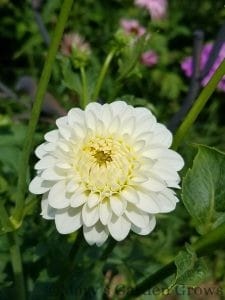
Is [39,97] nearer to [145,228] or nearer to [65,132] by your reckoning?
[65,132]

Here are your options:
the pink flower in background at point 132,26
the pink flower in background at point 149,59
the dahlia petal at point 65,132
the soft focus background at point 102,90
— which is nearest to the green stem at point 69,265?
the soft focus background at point 102,90

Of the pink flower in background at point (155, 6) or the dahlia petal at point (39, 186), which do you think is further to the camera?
the pink flower in background at point (155, 6)

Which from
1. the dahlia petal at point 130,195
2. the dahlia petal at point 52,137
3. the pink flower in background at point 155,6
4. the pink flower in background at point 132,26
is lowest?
the dahlia petal at point 130,195

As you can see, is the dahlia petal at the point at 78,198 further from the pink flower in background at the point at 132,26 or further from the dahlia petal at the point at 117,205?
the pink flower in background at the point at 132,26

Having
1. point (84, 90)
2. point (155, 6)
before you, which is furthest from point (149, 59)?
point (84, 90)

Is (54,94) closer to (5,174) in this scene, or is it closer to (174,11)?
(5,174)

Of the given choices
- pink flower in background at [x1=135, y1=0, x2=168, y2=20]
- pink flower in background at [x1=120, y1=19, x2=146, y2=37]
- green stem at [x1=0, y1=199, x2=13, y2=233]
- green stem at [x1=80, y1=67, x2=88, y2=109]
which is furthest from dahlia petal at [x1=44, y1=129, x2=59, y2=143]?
pink flower in background at [x1=135, y1=0, x2=168, y2=20]

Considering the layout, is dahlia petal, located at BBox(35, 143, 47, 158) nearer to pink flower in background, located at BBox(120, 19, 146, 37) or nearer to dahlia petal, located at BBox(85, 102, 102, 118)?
dahlia petal, located at BBox(85, 102, 102, 118)
